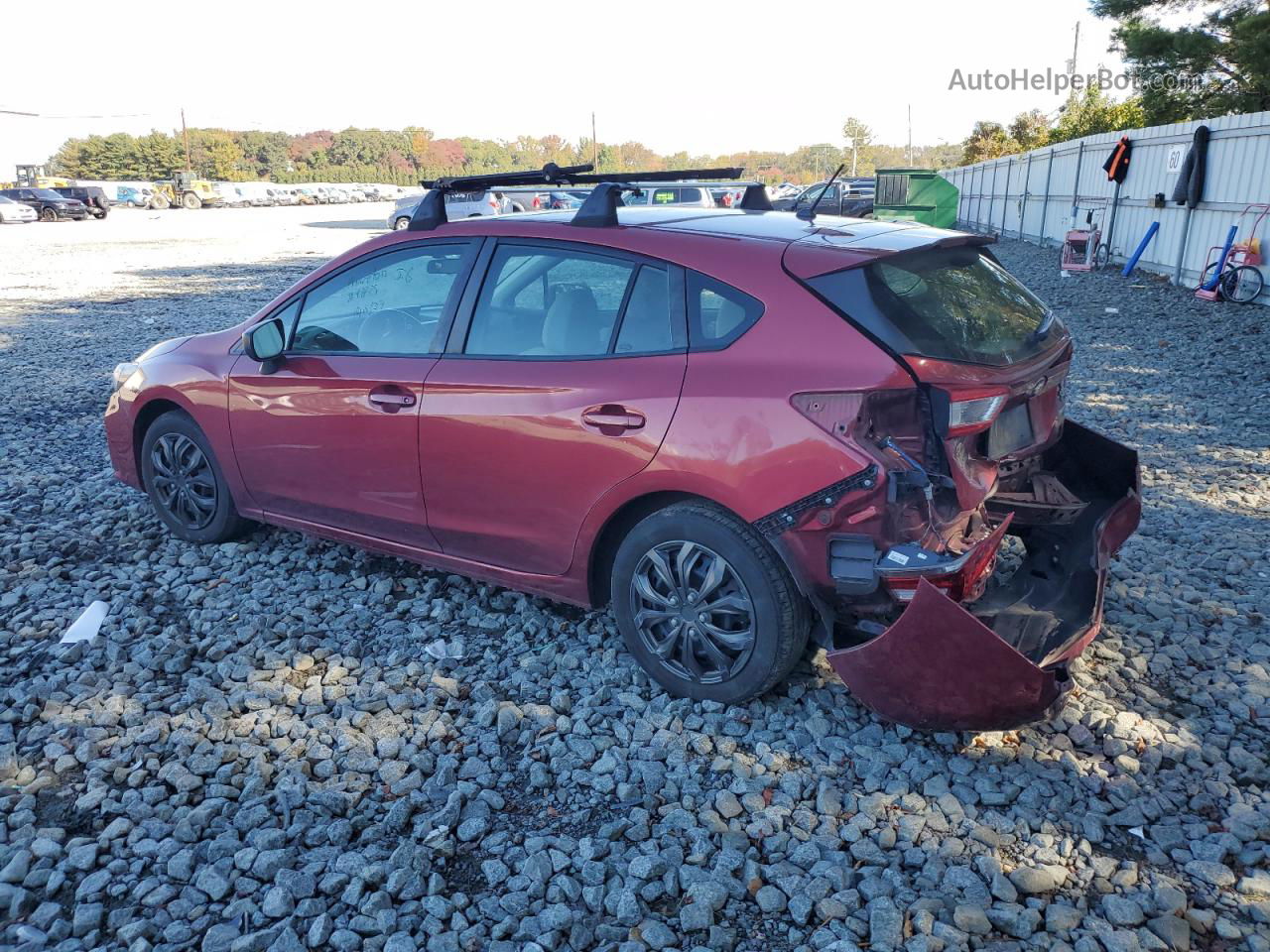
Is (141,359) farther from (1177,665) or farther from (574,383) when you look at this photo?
(1177,665)

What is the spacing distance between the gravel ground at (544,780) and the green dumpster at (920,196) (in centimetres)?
1904

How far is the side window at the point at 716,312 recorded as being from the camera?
10.7 feet

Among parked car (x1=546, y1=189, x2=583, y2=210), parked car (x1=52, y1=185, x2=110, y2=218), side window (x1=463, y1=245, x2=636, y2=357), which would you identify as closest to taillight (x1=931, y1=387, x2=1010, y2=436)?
side window (x1=463, y1=245, x2=636, y2=357)

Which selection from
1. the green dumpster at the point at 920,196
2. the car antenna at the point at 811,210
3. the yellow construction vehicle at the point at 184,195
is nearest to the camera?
the car antenna at the point at 811,210

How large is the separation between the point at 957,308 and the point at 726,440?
0.96 m

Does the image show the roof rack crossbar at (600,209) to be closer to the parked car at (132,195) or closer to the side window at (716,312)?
the side window at (716,312)

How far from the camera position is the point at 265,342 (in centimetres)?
440

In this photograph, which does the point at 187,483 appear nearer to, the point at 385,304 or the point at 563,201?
the point at 385,304

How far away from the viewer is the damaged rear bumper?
2842 millimetres

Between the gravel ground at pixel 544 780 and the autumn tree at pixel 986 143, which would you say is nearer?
the gravel ground at pixel 544 780

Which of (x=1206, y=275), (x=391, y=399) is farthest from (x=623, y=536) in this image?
(x=1206, y=275)

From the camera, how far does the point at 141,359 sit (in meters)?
5.17

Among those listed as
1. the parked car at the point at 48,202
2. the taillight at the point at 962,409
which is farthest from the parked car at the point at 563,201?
the parked car at the point at 48,202

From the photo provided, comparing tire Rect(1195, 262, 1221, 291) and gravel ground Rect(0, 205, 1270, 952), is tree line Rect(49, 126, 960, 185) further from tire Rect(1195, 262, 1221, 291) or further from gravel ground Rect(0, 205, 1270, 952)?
gravel ground Rect(0, 205, 1270, 952)
